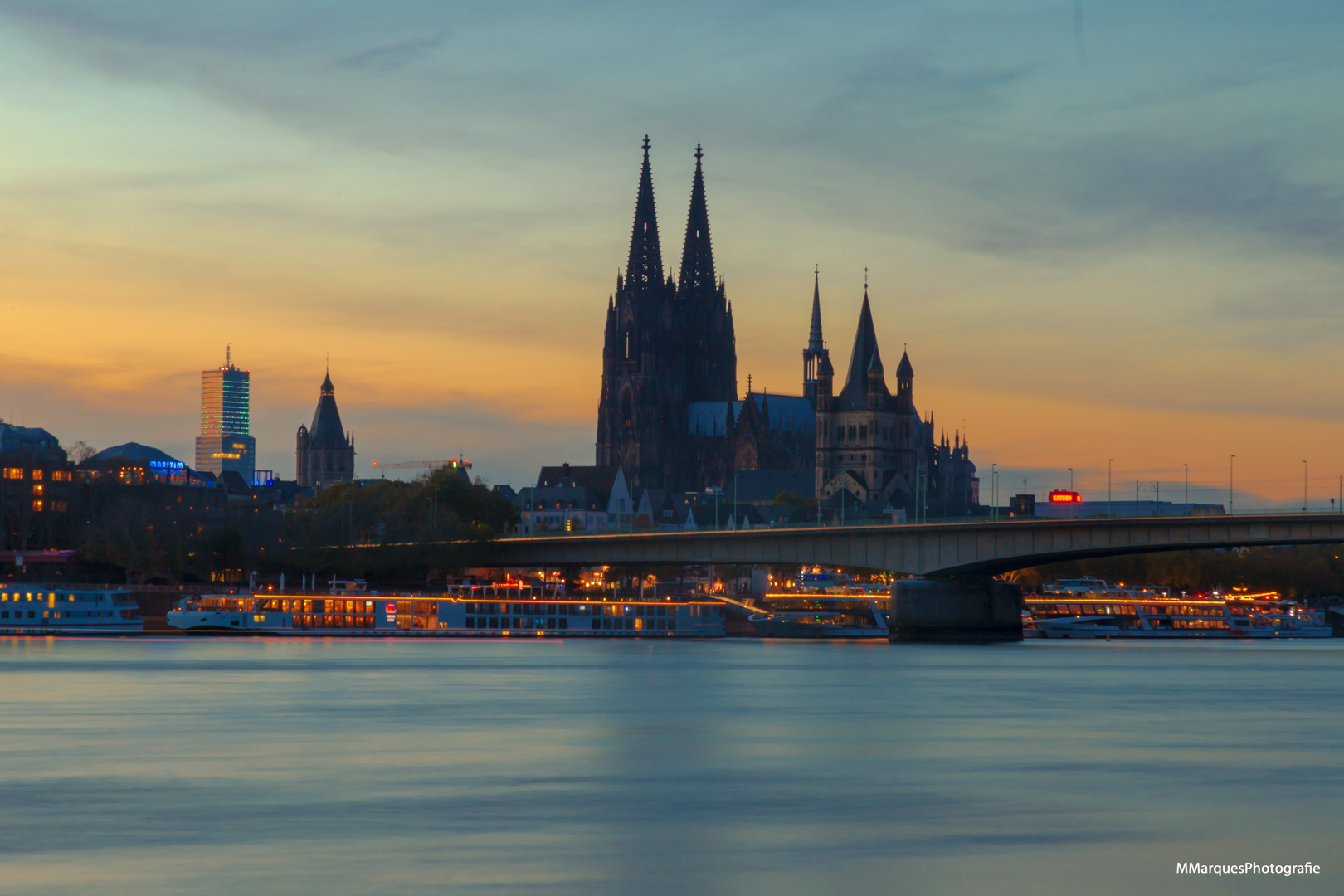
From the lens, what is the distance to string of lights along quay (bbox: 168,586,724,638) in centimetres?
12531

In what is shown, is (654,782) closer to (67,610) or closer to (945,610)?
(945,610)

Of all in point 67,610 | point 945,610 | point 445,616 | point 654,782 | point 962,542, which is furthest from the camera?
point 445,616

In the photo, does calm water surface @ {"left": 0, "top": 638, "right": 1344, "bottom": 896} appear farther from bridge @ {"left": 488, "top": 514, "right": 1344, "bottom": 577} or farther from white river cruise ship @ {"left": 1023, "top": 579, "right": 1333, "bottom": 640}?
white river cruise ship @ {"left": 1023, "top": 579, "right": 1333, "bottom": 640}

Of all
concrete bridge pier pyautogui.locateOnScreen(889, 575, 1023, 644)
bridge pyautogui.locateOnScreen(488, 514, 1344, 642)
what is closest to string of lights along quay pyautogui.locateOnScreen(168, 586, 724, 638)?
bridge pyautogui.locateOnScreen(488, 514, 1344, 642)

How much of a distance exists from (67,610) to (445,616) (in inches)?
1023

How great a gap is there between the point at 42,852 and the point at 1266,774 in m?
28.5

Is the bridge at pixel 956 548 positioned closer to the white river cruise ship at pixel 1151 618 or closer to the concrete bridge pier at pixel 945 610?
the concrete bridge pier at pixel 945 610

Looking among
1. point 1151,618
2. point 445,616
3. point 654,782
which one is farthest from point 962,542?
point 1151,618

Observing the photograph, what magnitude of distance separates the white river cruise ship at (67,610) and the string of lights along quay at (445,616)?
3.78 m

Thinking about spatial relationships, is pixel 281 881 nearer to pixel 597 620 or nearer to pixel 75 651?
pixel 75 651

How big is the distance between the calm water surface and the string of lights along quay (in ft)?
142

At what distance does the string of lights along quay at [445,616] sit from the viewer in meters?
125

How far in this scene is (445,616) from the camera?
12825cm

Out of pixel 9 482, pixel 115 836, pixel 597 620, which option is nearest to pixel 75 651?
pixel 597 620
